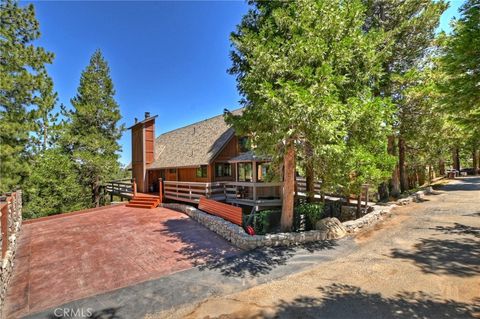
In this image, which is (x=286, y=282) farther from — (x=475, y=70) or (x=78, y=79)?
(x=78, y=79)

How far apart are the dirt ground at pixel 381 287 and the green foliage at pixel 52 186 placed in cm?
2252

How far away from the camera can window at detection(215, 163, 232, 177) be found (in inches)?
705

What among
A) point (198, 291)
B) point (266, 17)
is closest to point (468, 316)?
point (198, 291)

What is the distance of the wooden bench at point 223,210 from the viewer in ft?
37.6

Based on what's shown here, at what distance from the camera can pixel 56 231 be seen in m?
12.4

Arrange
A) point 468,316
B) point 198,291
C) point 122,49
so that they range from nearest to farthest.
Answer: point 468,316
point 198,291
point 122,49

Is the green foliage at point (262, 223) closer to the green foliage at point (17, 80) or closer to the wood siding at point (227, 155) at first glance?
the wood siding at point (227, 155)

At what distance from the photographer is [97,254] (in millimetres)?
9094

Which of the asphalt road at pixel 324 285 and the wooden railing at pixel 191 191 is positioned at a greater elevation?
the wooden railing at pixel 191 191

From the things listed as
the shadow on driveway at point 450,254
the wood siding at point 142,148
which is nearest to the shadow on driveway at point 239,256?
the shadow on driveway at point 450,254

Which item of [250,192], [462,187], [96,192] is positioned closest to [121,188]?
[96,192]

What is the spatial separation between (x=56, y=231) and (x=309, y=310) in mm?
13289

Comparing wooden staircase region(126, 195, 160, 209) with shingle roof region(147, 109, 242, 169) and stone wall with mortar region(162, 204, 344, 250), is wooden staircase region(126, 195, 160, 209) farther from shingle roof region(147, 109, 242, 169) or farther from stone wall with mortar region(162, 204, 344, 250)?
stone wall with mortar region(162, 204, 344, 250)

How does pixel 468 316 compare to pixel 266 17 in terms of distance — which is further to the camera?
pixel 266 17
